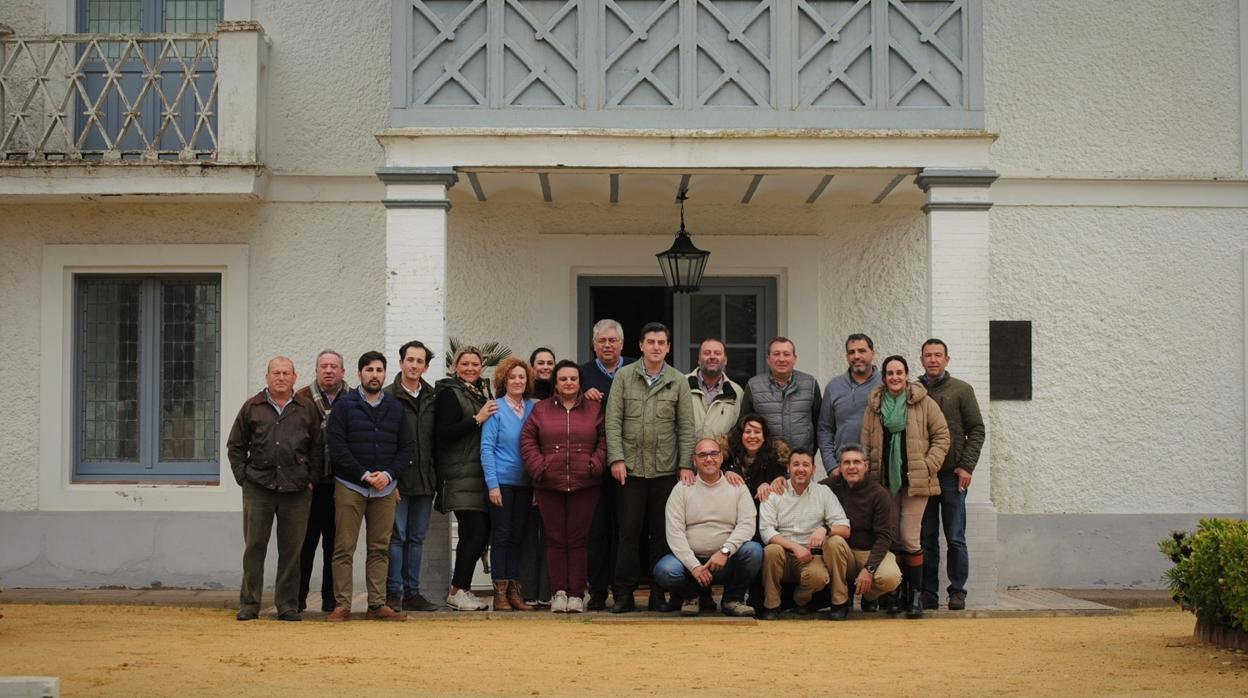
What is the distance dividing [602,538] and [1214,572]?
3831 mm

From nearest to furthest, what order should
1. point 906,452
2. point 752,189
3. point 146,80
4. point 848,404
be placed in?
1. point 906,452
2. point 848,404
3. point 752,189
4. point 146,80

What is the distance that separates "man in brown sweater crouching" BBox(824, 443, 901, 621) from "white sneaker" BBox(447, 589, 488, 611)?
232cm

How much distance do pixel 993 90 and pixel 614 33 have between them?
3585 millimetres

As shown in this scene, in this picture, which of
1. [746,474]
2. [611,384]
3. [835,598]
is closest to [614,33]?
[611,384]

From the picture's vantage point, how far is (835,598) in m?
9.65

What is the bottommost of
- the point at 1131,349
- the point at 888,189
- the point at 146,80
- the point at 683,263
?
the point at 1131,349

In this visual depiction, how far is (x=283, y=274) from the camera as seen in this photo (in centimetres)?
1263

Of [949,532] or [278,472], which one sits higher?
[278,472]

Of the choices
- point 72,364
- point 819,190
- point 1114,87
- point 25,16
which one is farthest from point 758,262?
point 25,16

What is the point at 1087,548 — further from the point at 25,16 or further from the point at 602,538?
the point at 25,16

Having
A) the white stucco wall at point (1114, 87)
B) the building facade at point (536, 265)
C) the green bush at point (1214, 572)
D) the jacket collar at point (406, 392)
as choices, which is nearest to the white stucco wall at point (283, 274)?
the building facade at point (536, 265)

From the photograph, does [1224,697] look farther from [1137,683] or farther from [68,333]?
[68,333]

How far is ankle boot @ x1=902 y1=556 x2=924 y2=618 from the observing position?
993 centimetres

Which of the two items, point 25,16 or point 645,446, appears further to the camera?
point 25,16
